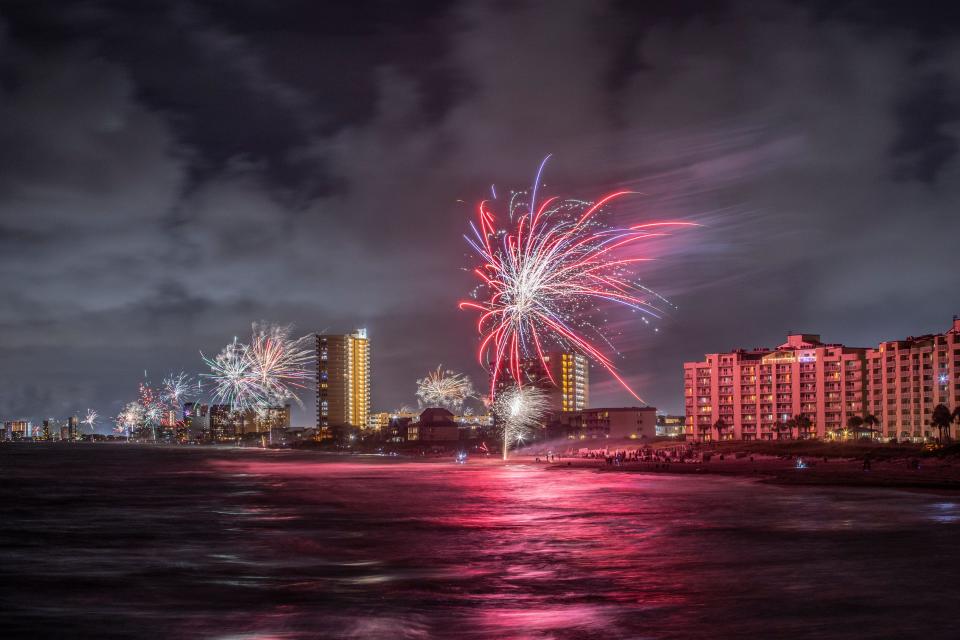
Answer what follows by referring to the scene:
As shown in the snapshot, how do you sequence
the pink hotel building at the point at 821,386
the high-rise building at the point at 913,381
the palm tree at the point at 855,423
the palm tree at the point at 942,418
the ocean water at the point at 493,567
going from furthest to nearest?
the palm tree at the point at 855,423 < the pink hotel building at the point at 821,386 < the high-rise building at the point at 913,381 < the palm tree at the point at 942,418 < the ocean water at the point at 493,567

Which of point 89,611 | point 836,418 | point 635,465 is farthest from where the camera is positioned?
point 836,418

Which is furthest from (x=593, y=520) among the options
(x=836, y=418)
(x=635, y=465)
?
(x=836, y=418)

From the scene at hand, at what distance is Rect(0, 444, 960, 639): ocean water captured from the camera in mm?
21031

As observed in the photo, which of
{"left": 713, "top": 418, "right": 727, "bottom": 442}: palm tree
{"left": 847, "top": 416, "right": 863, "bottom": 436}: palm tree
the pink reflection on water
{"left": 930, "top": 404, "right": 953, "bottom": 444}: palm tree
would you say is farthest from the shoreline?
{"left": 713, "top": 418, "right": 727, "bottom": 442}: palm tree

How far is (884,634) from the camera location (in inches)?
746

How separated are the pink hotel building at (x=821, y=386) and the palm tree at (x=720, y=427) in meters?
0.83

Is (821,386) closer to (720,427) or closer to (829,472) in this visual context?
(720,427)

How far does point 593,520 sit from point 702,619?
21972 millimetres

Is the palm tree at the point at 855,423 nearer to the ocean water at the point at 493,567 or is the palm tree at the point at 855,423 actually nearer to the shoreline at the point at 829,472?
the shoreline at the point at 829,472

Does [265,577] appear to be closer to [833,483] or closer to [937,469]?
[833,483]

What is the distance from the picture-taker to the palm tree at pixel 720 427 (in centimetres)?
15838

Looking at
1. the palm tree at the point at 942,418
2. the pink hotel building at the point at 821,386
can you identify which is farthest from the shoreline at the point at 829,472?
the pink hotel building at the point at 821,386

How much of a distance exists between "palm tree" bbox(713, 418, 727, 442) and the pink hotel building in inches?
32.8

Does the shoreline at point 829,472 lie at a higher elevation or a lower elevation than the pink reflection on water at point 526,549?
lower
